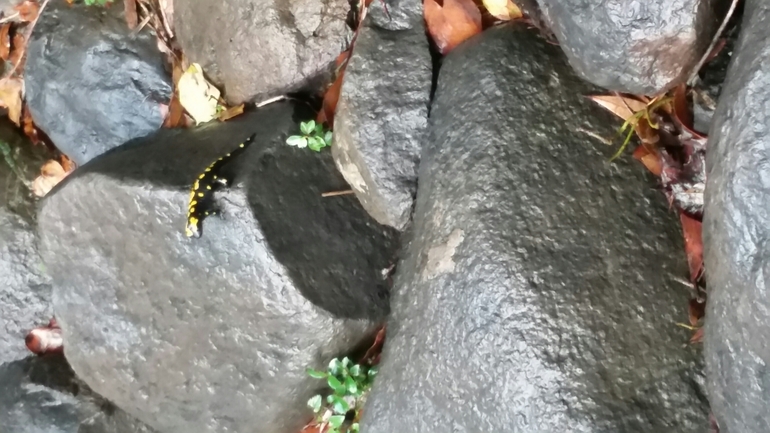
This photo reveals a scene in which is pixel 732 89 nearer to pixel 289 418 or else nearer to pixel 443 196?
pixel 443 196

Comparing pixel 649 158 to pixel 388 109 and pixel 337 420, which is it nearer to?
pixel 388 109

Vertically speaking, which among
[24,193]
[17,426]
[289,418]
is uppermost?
[24,193]

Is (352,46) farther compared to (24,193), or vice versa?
(24,193)

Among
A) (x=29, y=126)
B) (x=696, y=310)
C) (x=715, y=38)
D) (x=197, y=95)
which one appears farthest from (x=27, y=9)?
(x=696, y=310)

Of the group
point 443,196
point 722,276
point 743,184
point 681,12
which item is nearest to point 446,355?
point 443,196

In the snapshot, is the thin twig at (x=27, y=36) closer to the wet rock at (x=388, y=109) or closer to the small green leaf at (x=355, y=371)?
the wet rock at (x=388, y=109)

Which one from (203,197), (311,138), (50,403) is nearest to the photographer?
(203,197)
